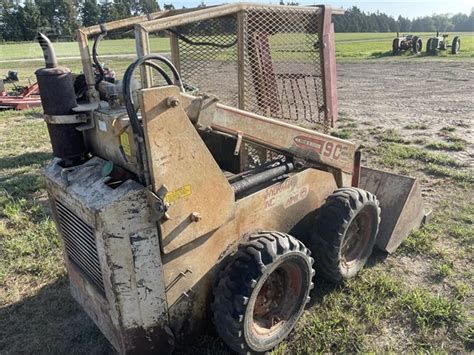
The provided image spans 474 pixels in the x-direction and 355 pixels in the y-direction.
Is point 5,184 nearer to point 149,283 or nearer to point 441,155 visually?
point 149,283

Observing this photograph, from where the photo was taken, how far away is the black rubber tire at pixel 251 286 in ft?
8.46

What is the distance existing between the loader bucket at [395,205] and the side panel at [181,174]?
2076 millimetres

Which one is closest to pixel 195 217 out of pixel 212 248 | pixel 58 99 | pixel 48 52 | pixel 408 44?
pixel 212 248

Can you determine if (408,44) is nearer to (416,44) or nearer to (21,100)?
(416,44)

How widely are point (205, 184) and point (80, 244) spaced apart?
36.1 inches

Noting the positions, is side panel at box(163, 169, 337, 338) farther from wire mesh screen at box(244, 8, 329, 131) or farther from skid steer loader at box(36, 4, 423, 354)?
wire mesh screen at box(244, 8, 329, 131)

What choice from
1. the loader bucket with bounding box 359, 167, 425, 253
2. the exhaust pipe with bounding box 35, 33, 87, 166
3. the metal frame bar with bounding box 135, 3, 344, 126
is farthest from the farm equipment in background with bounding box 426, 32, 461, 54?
the exhaust pipe with bounding box 35, 33, 87, 166

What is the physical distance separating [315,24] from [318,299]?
2.39 m

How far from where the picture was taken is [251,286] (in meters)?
2.57

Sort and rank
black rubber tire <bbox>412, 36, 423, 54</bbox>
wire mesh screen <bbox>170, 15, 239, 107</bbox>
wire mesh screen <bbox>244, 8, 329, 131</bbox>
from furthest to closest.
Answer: black rubber tire <bbox>412, 36, 423, 54</bbox>
wire mesh screen <bbox>244, 8, 329, 131</bbox>
wire mesh screen <bbox>170, 15, 239, 107</bbox>

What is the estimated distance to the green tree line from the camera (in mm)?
58812

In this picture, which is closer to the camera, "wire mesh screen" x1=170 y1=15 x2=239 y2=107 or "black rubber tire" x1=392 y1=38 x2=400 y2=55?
"wire mesh screen" x1=170 y1=15 x2=239 y2=107

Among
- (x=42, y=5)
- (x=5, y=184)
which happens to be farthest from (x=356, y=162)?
(x=42, y=5)

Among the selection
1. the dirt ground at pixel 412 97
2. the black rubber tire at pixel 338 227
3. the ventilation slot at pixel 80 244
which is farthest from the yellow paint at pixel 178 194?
the dirt ground at pixel 412 97
